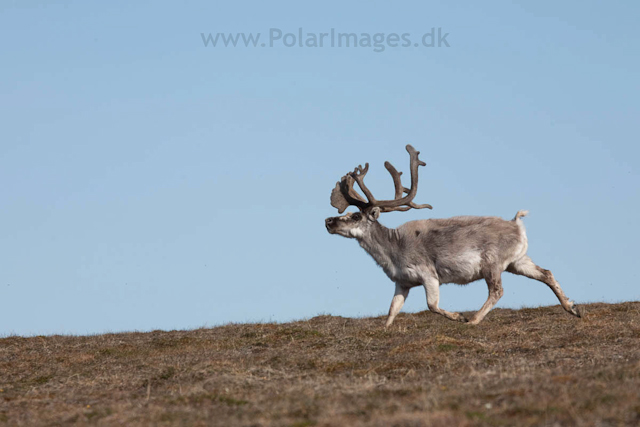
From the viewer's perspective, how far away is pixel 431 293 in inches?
629

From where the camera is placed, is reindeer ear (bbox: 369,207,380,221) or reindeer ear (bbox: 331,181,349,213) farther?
reindeer ear (bbox: 331,181,349,213)

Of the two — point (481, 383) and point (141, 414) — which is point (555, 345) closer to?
point (481, 383)

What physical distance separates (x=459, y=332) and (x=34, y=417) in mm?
8933

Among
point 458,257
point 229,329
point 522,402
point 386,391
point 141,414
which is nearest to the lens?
point 522,402

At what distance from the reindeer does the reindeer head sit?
0.02 metres

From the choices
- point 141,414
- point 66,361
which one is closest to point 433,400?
point 141,414

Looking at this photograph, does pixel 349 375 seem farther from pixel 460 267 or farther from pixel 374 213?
pixel 374 213

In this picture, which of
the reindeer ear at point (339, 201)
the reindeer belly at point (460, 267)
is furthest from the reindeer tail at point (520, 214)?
the reindeer ear at point (339, 201)

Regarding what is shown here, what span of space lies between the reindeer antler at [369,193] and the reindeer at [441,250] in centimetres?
3

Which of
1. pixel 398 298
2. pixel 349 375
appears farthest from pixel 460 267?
pixel 349 375

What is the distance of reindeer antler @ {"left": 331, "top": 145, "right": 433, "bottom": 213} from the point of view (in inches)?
689

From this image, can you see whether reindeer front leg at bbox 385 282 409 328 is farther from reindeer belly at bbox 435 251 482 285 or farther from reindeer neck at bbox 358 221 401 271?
reindeer belly at bbox 435 251 482 285

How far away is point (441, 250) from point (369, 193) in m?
2.33

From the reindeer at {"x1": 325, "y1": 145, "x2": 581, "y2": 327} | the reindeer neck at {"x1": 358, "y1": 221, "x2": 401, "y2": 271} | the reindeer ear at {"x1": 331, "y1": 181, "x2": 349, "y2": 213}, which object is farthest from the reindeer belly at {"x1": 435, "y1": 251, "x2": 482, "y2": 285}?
the reindeer ear at {"x1": 331, "y1": 181, "x2": 349, "y2": 213}
